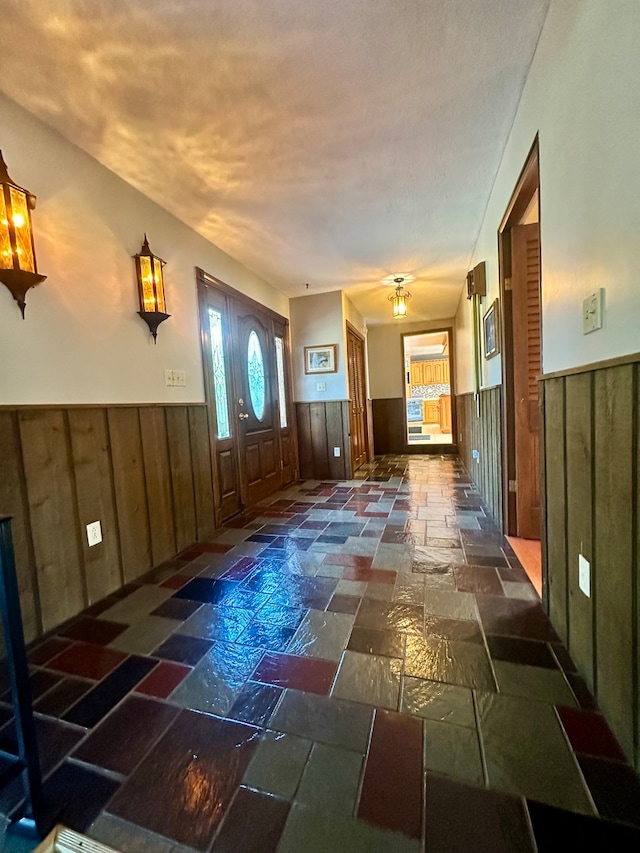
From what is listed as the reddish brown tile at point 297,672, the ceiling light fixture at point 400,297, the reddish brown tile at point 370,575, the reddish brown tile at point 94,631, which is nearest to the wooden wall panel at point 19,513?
the reddish brown tile at point 94,631

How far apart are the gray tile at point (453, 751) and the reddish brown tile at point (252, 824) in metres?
0.40

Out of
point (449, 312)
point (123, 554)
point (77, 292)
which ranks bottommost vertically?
point (123, 554)

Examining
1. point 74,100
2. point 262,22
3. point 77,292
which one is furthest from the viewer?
point 77,292

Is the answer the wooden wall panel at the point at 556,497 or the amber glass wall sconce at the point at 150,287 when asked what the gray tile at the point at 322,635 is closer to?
the wooden wall panel at the point at 556,497

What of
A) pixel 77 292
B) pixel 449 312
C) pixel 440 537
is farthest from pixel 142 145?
pixel 449 312

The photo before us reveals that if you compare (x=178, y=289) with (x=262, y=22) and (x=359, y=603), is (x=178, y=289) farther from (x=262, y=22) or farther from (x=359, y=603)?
(x=359, y=603)

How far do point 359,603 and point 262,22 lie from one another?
2391mm

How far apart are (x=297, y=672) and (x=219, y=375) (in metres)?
2.42

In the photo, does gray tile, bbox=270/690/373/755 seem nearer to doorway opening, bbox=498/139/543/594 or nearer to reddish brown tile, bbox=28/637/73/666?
reddish brown tile, bbox=28/637/73/666

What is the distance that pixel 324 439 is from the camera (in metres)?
4.66

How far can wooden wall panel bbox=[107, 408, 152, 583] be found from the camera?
2.04m

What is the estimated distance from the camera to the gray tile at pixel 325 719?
3.38 ft

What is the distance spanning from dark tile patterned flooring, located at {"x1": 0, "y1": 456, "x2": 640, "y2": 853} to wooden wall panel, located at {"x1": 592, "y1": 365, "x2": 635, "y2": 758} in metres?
0.11

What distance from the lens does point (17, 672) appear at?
84 cm
